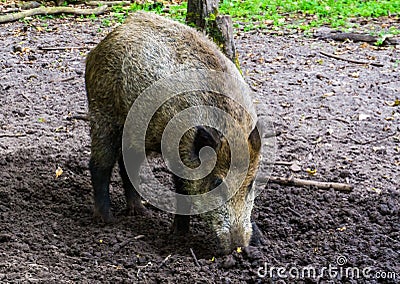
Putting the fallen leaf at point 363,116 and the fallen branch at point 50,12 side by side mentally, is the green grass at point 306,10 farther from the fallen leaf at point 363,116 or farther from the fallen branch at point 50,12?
the fallen leaf at point 363,116

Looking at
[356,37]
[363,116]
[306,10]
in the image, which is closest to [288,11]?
[306,10]

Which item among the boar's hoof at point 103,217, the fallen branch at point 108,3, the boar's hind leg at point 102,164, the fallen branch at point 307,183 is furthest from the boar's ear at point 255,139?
the fallen branch at point 108,3

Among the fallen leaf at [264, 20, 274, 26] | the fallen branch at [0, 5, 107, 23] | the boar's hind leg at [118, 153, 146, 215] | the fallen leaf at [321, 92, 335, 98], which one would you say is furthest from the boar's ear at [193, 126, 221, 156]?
the fallen branch at [0, 5, 107, 23]

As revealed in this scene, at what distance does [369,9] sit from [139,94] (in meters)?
9.22

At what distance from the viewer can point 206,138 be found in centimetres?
378

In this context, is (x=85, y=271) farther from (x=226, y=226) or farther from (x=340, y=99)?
(x=340, y=99)

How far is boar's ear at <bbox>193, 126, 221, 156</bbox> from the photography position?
12.3 ft

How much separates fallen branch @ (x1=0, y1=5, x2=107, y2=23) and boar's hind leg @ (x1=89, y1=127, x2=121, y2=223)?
310 inches

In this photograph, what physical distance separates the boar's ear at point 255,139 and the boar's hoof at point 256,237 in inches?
28.8

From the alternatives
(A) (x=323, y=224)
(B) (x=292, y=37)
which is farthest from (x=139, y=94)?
(B) (x=292, y=37)

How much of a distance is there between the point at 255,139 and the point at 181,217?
37.0 inches

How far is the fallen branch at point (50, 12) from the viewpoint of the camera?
11508mm

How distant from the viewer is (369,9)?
39.9 ft

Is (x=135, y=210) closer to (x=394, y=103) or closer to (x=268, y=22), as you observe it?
(x=394, y=103)
